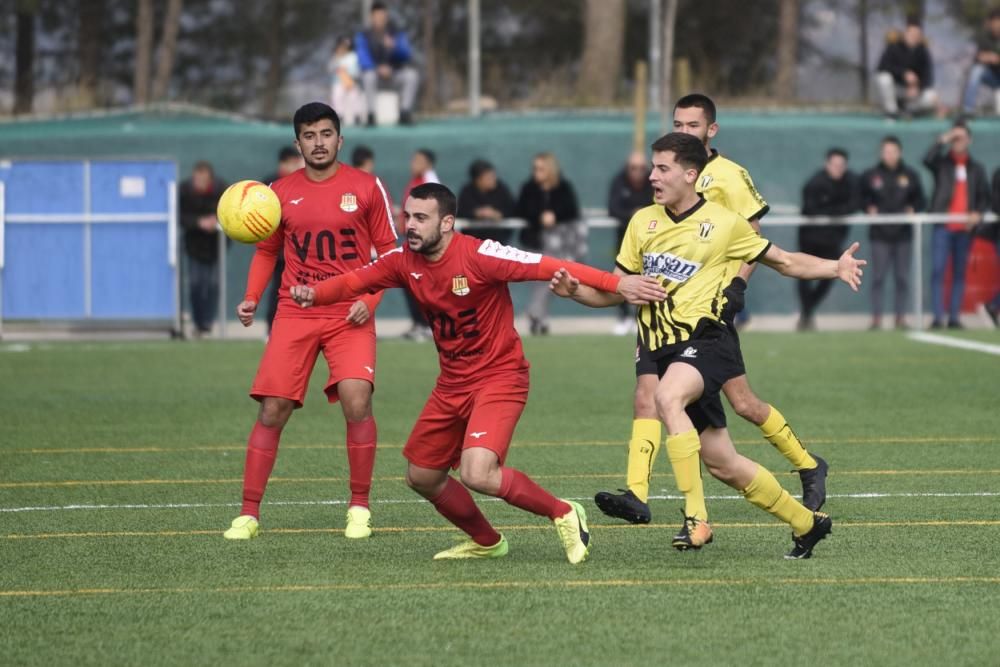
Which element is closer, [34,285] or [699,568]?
[699,568]

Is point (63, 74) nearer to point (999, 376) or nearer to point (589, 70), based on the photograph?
point (589, 70)

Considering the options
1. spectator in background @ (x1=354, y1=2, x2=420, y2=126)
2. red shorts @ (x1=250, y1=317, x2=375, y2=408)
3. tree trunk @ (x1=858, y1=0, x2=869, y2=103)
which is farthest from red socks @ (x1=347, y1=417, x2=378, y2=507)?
tree trunk @ (x1=858, y1=0, x2=869, y2=103)

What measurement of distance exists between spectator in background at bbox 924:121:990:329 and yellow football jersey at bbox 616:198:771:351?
572 inches

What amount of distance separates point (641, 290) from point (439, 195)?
38.7 inches

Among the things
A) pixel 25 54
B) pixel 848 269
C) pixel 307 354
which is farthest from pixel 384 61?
pixel 848 269

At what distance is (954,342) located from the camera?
20.5 metres

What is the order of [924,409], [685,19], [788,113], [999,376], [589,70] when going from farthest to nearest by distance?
[685,19] < [589,70] < [788,113] < [999,376] < [924,409]

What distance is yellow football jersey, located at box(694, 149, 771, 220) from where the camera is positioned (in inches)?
382

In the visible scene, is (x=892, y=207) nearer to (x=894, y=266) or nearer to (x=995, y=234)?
(x=894, y=266)

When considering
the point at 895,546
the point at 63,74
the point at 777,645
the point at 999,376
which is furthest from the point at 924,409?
the point at 63,74

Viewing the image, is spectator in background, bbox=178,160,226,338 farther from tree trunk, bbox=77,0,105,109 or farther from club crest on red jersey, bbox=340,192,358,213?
tree trunk, bbox=77,0,105,109

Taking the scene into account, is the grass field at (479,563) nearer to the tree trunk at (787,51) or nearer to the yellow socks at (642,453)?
the yellow socks at (642,453)

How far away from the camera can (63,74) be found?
39344 mm

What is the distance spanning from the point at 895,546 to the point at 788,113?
22.4 meters
